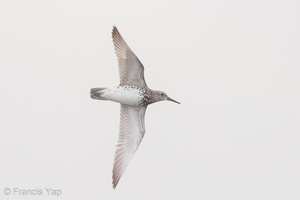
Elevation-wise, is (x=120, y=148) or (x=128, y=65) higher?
(x=128, y=65)

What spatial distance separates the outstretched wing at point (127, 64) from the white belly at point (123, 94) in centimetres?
7

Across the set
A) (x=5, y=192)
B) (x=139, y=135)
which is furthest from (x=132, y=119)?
(x=5, y=192)

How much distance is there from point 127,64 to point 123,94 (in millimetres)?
337

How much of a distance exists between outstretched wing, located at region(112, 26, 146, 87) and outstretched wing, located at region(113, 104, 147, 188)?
1.26 ft

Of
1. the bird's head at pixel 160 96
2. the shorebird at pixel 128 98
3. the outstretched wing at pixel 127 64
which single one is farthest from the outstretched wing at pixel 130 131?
the outstretched wing at pixel 127 64

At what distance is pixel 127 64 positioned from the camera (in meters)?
8.30

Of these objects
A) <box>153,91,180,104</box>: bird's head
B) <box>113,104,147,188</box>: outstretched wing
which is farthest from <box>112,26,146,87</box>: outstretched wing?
<box>113,104,147,188</box>: outstretched wing

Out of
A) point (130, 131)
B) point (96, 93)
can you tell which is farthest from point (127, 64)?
point (130, 131)

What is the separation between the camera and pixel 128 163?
8.52 metres

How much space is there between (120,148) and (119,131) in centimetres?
21

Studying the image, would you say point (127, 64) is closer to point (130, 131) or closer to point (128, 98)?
point (128, 98)

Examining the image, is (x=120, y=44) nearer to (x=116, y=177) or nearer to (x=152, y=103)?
(x=152, y=103)

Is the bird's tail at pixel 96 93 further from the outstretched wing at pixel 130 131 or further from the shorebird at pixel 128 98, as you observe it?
the outstretched wing at pixel 130 131

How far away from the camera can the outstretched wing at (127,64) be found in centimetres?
826
